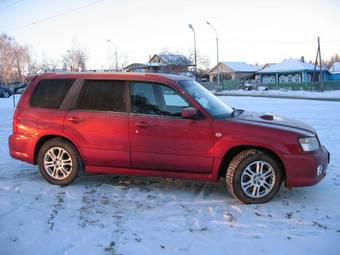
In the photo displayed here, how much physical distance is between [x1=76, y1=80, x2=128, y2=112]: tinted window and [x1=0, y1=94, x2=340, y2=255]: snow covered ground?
115 cm

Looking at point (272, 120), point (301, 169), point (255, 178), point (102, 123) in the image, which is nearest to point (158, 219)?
point (255, 178)

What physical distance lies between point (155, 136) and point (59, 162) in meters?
1.57

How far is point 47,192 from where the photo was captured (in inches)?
234

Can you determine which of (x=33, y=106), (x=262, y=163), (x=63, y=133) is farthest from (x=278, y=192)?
(x=33, y=106)

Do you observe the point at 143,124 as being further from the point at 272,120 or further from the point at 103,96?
the point at 272,120

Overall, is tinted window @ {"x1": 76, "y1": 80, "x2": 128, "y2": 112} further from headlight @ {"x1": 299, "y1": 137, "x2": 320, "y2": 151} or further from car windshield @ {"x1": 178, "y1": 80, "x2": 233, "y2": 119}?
headlight @ {"x1": 299, "y1": 137, "x2": 320, "y2": 151}

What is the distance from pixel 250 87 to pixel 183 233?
191 feet

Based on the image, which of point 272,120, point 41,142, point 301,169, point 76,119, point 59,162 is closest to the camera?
point 301,169

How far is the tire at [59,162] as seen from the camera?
6211mm

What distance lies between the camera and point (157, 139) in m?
5.72

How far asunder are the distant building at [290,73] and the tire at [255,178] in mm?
72567

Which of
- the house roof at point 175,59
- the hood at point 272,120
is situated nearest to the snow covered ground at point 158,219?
the hood at point 272,120

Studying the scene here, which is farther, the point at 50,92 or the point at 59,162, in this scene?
the point at 50,92

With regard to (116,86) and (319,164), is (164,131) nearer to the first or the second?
(116,86)
